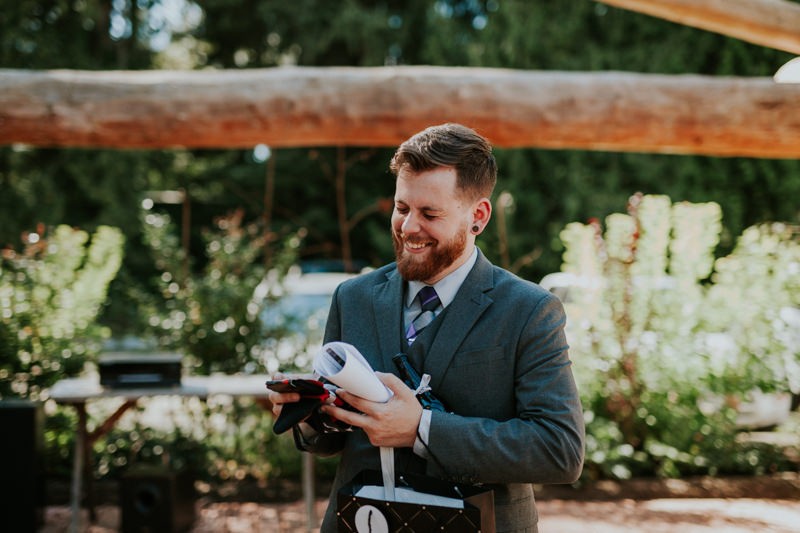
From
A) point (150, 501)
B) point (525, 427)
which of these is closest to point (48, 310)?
point (150, 501)

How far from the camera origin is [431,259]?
1.86 metres

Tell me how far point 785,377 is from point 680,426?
0.93 metres

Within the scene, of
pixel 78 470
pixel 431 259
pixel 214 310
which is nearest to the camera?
pixel 431 259

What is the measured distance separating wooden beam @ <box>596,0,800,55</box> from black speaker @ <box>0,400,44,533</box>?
426 centimetres

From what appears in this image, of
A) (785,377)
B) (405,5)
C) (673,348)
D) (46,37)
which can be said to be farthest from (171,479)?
(405,5)

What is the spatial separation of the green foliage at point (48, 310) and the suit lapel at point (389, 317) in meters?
4.53

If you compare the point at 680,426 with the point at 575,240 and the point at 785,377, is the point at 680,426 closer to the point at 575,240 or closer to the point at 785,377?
the point at 785,377

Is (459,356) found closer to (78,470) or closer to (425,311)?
(425,311)

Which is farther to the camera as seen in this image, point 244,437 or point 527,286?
point 244,437

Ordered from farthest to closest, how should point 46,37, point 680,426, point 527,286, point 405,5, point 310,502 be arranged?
point 405,5
point 46,37
point 680,426
point 310,502
point 527,286

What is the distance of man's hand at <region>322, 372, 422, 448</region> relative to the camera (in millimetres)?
1678

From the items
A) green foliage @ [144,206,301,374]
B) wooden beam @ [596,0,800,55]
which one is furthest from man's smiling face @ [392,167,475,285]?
green foliage @ [144,206,301,374]

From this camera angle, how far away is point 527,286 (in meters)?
1.90

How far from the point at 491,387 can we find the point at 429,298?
0.96 ft
